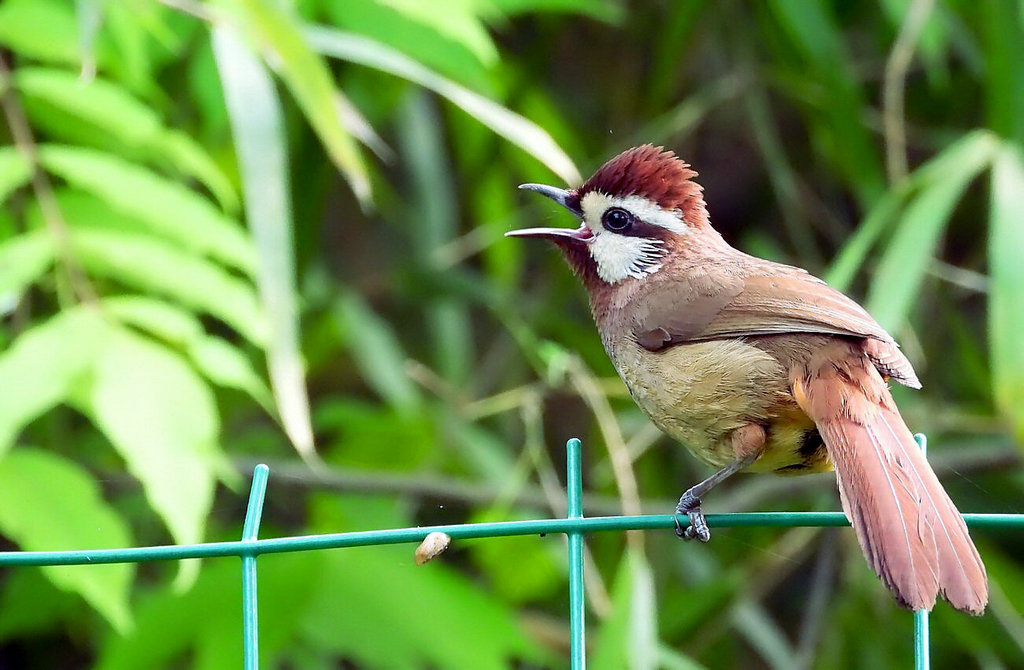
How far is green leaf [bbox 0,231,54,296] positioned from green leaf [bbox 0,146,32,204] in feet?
0.40

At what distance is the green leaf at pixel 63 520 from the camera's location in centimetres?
271

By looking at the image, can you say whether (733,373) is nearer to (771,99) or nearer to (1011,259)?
(1011,259)

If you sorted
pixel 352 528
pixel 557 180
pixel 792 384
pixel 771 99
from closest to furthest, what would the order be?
pixel 792 384, pixel 352 528, pixel 557 180, pixel 771 99

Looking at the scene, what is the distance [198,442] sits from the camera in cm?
272

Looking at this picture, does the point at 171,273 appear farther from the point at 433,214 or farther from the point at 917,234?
the point at 433,214

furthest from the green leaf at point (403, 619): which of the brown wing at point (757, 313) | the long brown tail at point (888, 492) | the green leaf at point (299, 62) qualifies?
the long brown tail at point (888, 492)

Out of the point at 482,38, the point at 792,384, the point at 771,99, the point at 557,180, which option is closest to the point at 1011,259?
the point at 792,384

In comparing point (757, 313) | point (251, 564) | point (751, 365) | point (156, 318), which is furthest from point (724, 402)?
point (156, 318)

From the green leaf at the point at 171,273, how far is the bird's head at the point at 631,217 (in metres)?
0.69

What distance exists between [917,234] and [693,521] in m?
1.48

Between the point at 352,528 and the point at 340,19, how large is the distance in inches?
61.1

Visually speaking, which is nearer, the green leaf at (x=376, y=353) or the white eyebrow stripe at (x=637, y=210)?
Answer: the white eyebrow stripe at (x=637, y=210)

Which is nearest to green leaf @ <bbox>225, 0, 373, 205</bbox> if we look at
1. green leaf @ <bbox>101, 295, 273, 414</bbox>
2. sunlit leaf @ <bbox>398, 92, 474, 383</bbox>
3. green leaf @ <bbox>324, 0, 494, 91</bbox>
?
green leaf @ <bbox>101, 295, 273, 414</bbox>

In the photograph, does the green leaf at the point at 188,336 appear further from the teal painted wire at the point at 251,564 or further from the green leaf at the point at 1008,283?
the green leaf at the point at 1008,283
